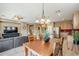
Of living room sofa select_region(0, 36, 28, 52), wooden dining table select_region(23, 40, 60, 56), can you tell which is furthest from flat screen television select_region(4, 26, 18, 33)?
wooden dining table select_region(23, 40, 60, 56)

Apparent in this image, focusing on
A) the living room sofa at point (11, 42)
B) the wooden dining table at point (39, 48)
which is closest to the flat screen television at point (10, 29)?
the living room sofa at point (11, 42)

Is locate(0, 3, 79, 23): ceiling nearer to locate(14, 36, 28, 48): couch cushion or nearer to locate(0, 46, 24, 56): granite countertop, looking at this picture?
locate(14, 36, 28, 48): couch cushion

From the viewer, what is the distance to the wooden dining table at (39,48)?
176 centimetres

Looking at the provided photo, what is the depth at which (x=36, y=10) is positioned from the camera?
178 cm

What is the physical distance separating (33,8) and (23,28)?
0.38m

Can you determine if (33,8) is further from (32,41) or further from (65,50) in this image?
(65,50)

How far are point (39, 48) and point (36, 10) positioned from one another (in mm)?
650

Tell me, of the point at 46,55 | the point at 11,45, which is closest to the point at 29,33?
the point at 11,45

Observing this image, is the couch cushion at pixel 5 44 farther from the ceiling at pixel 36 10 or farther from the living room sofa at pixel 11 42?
the ceiling at pixel 36 10

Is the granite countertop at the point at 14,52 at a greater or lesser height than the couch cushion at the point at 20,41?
lesser

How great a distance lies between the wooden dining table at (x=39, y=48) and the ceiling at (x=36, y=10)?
15.4 inches

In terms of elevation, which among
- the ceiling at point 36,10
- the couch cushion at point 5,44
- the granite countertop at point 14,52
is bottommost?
the granite countertop at point 14,52

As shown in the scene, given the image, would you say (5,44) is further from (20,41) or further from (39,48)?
(39,48)

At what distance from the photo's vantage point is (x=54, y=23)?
178cm
